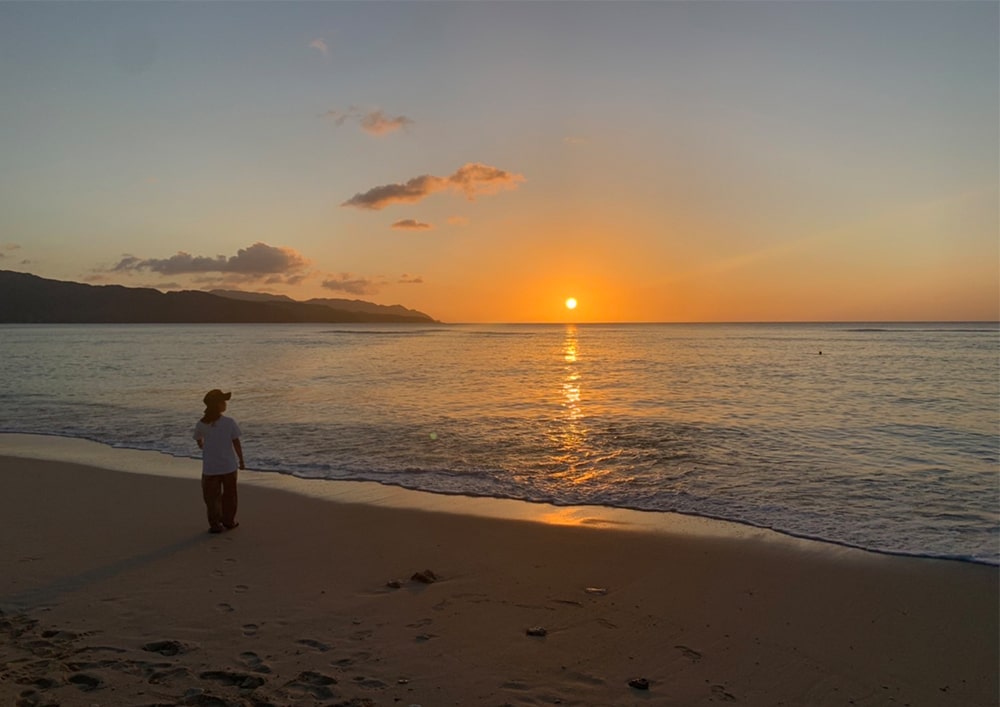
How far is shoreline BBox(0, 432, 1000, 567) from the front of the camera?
8.98 meters

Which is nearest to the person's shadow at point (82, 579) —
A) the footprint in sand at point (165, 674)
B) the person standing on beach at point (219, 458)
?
the person standing on beach at point (219, 458)

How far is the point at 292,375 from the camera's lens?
37.9 metres

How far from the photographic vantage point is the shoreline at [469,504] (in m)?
8.98

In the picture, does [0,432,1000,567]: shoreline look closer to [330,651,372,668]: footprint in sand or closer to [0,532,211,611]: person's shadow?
[0,532,211,611]: person's shadow

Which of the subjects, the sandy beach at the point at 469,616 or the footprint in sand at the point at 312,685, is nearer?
the footprint in sand at the point at 312,685

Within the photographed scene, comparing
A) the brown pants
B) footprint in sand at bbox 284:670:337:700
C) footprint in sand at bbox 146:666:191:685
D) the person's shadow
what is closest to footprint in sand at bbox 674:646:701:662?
footprint in sand at bbox 284:670:337:700

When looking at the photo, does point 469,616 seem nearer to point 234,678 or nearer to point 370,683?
point 370,683

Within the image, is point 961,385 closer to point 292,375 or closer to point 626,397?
point 626,397

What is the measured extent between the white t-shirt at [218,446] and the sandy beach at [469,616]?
87 centimetres

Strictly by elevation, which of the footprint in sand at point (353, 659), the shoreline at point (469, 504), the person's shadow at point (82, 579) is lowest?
the shoreline at point (469, 504)

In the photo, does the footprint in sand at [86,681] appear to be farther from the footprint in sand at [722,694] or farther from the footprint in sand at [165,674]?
the footprint in sand at [722,694]

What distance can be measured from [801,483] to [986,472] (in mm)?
4180

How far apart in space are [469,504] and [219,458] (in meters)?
4.03

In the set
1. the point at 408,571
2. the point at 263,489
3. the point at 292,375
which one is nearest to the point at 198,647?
the point at 408,571
